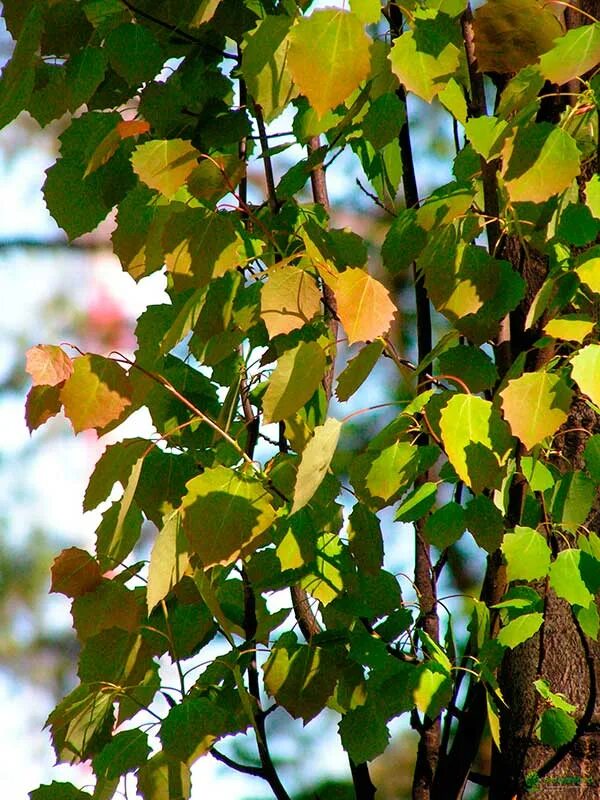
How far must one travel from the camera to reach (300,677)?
743 mm

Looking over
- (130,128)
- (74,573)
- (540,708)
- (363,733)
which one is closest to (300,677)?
(363,733)

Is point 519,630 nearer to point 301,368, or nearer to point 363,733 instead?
point 363,733

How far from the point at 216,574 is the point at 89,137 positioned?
326mm

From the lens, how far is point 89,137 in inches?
29.9

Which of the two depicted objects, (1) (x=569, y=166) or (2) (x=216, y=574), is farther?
(2) (x=216, y=574)

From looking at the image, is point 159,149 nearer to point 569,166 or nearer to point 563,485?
point 569,166

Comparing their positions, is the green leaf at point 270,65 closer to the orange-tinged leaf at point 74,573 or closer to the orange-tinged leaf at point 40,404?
the orange-tinged leaf at point 40,404

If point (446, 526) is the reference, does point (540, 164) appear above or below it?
above

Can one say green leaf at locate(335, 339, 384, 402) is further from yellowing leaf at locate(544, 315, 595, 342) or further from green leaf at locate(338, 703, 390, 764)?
green leaf at locate(338, 703, 390, 764)

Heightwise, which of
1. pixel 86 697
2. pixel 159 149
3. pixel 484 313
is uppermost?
pixel 159 149

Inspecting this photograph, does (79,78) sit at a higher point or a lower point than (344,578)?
higher

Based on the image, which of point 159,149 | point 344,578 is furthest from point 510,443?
point 159,149

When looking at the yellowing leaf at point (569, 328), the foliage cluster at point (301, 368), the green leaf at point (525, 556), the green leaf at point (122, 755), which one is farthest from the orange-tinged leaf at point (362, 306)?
the green leaf at point (122, 755)

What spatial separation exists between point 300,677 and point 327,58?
406mm
